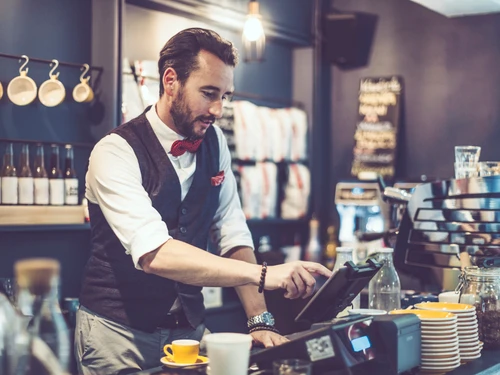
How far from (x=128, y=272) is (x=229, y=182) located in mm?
548

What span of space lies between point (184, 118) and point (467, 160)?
1102 mm

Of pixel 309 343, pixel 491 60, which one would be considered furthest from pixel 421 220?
pixel 491 60

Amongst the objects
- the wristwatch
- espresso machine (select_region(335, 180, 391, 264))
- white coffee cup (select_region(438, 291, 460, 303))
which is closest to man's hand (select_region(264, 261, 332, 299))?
the wristwatch

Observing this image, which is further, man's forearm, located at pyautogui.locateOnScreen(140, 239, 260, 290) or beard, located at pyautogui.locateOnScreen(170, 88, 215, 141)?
beard, located at pyautogui.locateOnScreen(170, 88, 215, 141)

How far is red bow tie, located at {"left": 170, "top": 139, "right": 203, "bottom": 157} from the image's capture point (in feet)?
8.05

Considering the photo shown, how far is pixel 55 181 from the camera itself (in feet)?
12.1

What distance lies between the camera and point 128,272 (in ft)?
7.73

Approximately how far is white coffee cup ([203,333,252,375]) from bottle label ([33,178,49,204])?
89.4 inches

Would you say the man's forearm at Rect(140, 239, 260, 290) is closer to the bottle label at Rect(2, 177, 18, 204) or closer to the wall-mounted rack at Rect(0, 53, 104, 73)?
the bottle label at Rect(2, 177, 18, 204)

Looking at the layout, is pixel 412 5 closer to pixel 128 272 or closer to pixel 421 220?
pixel 421 220

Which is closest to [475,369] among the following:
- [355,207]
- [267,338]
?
[267,338]

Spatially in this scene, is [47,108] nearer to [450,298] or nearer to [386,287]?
[386,287]

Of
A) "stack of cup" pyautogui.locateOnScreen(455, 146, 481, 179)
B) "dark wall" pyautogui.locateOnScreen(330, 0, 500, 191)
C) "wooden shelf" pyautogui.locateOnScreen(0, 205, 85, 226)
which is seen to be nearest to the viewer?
"stack of cup" pyautogui.locateOnScreen(455, 146, 481, 179)

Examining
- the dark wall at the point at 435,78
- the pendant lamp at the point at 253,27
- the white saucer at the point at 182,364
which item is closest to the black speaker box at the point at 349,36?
the dark wall at the point at 435,78
